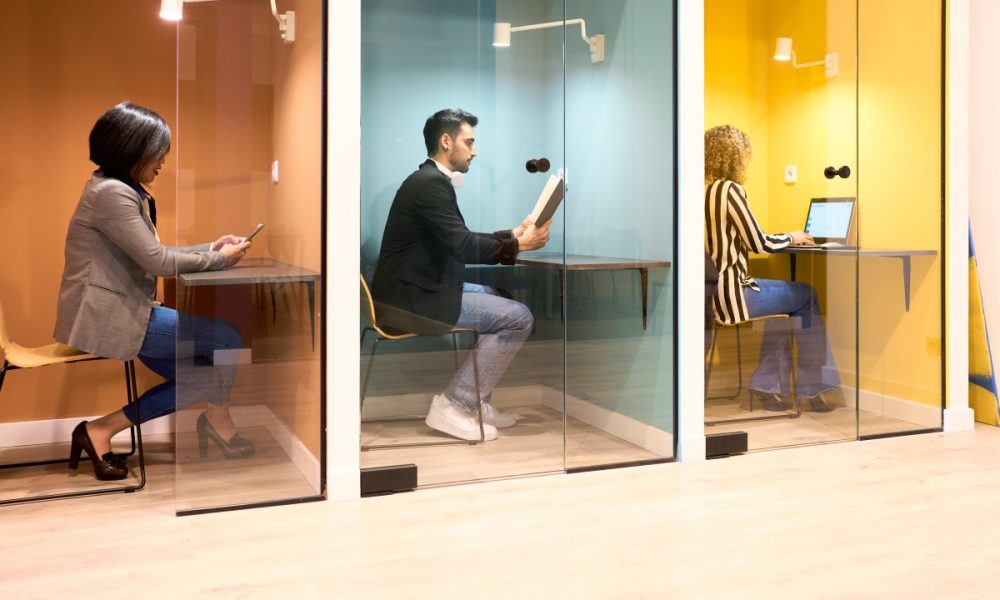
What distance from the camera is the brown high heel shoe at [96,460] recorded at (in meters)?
3.39

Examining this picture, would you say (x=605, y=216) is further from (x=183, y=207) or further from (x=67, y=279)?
(x=67, y=279)

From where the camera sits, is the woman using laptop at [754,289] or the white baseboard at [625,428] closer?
the white baseboard at [625,428]

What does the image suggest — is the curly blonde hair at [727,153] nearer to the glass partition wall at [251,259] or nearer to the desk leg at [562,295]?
the desk leg at [562,295]

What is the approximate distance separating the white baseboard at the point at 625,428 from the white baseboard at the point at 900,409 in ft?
3.61

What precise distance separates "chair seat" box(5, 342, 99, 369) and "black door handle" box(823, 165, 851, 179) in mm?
3035

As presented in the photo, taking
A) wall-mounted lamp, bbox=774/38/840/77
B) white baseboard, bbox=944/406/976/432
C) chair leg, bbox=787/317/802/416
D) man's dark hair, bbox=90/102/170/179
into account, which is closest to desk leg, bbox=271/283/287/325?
man's dark hair, bbox=90/102/170/179

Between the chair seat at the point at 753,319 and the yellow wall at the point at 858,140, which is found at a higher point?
the yellow wall at the point at 858,140

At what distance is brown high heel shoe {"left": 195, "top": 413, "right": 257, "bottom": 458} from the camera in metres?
2.97

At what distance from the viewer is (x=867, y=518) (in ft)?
9.53

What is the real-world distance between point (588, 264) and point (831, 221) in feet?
4.04

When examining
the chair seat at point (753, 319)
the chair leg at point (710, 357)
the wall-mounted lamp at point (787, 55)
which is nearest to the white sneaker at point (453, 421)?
the chair leg at point (710, 357)

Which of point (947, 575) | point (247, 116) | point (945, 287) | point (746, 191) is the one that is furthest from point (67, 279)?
point (945, 287)

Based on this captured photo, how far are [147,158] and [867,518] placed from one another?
273 centimetres

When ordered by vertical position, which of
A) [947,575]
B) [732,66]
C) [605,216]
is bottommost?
[947,575]
